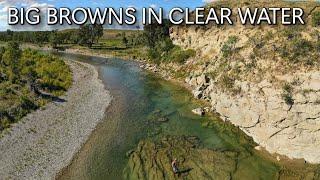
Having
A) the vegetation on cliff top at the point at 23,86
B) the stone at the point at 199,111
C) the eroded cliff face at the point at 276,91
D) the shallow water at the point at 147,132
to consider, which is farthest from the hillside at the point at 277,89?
the vegetation on cliff top at the point at 23,86

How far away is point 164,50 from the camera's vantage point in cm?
12081

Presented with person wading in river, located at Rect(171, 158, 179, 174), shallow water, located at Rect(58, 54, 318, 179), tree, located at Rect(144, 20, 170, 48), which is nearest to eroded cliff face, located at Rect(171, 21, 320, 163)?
shallow water, located at Rect(58, 54, 318, 179)

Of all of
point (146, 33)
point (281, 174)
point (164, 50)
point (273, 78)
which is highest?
point (146, 33)

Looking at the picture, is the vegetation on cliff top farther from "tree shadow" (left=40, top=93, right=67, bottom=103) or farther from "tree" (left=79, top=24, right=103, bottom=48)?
"tree" (left=79, top=24, right=103, bottom=48)

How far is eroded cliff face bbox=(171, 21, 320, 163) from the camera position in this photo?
43.2 meters

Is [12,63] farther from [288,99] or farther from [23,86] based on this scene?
[288,99]

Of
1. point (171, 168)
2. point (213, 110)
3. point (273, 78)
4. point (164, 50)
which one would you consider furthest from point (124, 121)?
point (164, 50)

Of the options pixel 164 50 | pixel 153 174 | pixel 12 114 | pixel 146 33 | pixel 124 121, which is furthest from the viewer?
pixel 146 33

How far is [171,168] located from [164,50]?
84529mm

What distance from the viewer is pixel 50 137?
156ft

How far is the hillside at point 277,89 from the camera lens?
142 feet

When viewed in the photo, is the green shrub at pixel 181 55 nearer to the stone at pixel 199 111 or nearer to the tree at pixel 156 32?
the tree at pixel 156 32

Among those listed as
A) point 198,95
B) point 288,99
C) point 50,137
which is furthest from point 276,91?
point 50,137

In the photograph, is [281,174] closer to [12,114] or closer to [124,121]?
[124,121]
